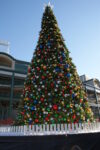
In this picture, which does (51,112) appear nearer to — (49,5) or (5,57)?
(49,5)

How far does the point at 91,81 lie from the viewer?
34781 mm

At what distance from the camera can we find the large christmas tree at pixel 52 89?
490 centimetres

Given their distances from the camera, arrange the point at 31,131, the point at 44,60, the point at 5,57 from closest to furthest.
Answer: the point at 31,131 → the point at 44,60 → the point at 5,57

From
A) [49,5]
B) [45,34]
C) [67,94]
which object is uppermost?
[49,5]

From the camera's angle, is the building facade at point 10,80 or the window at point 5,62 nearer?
the building facade at point 10,80

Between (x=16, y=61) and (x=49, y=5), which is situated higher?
(x=16, y=61)

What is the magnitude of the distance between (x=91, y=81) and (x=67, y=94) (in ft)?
102

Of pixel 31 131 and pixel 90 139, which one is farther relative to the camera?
pixel 31 131

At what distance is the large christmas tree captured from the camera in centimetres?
490

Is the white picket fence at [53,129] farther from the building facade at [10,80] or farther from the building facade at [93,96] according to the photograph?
the building facade at [93,96]

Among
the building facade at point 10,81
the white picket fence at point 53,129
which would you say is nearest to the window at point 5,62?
the building facade at point 10,81

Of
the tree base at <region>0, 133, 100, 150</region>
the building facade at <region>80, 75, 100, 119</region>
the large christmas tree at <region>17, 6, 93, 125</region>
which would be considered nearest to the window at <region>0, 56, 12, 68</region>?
the building facade at <region>80, 75, 100, 119</region>

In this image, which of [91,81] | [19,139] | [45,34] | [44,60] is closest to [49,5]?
[45,34]

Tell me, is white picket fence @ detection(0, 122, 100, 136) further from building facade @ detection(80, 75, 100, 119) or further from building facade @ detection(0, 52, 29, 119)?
building facade @ detection(80, 75, 100, 119)
